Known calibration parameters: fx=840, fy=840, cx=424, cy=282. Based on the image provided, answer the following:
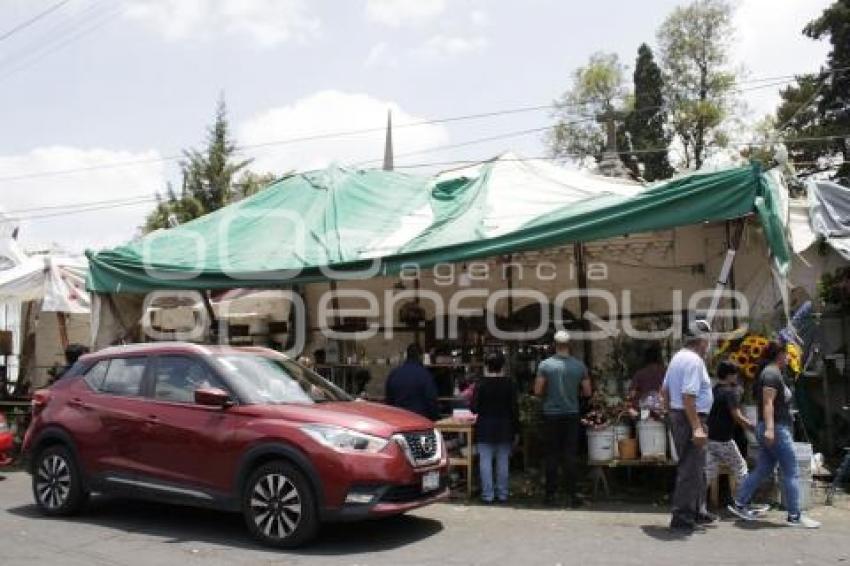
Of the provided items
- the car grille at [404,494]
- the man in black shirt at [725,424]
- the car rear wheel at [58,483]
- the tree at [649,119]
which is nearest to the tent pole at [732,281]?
the man in black shirt at [725,424]

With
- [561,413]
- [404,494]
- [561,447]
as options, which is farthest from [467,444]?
[404,494]

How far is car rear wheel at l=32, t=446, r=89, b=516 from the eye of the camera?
8547 millimetres

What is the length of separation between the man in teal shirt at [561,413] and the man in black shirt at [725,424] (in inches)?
55.8

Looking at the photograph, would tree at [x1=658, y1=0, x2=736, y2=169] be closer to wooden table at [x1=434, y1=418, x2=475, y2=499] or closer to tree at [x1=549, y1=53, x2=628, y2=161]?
tree at [x1=549, y1=53, x2=628, y2=161]

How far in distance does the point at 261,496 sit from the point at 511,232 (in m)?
4.37

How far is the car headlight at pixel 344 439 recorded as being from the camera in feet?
23.5

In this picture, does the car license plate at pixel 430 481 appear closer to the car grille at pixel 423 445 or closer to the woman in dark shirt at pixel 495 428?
the car grille at pixel 423 445

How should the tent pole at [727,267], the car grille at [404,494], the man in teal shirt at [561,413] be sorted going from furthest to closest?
the tent pole at [727,267], the man in teal shirt at [561,413], the car grille at [404,494]

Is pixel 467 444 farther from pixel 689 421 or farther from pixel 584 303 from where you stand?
pixel 584 303

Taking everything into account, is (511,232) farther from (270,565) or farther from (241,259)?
(270,565)

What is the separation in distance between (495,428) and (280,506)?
2998 millimetres

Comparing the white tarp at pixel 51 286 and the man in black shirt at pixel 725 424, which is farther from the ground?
the white tarp at pixel 51 286

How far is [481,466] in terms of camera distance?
9477 mm

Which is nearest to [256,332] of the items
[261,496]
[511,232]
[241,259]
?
[241,259]
